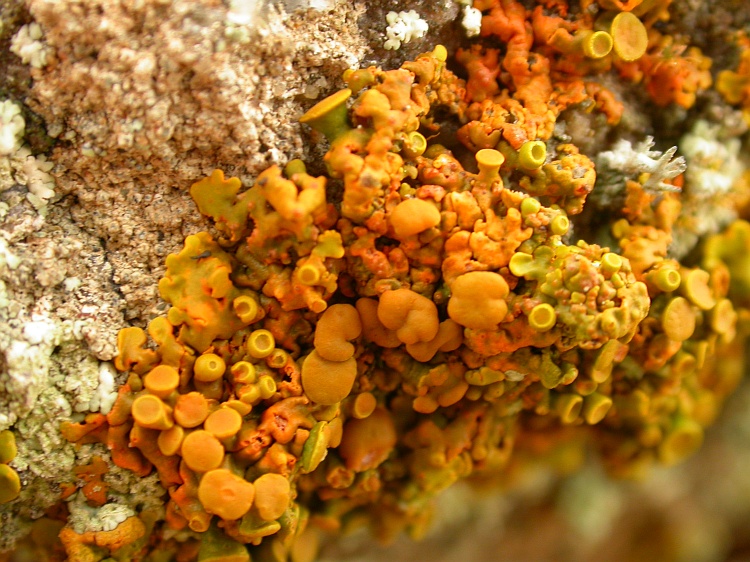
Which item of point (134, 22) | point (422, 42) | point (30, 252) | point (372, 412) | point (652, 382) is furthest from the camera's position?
point (652, 382)

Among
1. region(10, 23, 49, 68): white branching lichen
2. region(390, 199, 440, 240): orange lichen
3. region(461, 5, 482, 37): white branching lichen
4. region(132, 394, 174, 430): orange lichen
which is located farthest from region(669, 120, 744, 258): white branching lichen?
region(10, 23, 49, 68): white branching lichen

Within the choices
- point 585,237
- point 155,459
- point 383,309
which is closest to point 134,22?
point 383,309

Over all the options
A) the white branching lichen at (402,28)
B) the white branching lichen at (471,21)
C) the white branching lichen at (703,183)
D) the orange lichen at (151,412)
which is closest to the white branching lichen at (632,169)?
the white branching lichen at (703,183)

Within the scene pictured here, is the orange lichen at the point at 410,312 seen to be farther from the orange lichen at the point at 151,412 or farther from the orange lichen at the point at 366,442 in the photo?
the orange lichen at the point at 151,412

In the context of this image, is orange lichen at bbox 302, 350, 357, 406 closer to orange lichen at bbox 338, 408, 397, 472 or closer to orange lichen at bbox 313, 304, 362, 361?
orange lichen at bbox 313, 304, 362, 361

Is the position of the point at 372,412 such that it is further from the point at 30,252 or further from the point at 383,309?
the point at 30,252

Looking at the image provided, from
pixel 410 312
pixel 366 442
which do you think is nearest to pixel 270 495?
pixel 366 442

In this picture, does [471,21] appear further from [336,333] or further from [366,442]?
[366,442]
